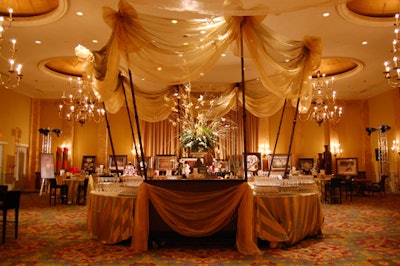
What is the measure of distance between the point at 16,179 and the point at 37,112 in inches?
135

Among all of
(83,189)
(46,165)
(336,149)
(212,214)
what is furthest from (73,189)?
(336,149)

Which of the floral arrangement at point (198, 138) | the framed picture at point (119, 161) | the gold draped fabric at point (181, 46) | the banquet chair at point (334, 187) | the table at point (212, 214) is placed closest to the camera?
the gold draped fabric at point (181, 46)

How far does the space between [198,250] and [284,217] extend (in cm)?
144

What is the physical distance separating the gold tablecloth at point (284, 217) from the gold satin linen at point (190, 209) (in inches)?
7.8

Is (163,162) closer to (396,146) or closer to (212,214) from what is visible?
(396,146)

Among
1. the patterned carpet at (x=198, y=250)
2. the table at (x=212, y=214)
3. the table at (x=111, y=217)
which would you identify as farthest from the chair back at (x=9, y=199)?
the table at (x=212, y=214)

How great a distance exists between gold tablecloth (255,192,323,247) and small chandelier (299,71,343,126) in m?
6.03

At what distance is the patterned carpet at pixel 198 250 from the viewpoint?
4477mm

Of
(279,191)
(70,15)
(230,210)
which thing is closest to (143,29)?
(230,210)

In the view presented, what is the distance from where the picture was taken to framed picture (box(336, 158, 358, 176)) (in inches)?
624

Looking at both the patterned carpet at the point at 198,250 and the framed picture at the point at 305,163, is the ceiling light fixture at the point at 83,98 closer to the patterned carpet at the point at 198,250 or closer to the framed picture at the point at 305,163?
the patterned carpet at the point at 198,250

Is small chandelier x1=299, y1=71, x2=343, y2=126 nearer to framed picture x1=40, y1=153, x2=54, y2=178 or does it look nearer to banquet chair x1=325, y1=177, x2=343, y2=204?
banquet chair x1=325, y1=177, x2=343, y2=204

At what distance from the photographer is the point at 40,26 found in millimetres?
8320

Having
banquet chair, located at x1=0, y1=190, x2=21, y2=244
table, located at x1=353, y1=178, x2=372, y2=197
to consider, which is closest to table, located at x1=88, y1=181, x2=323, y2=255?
banquet chair, located at x1=0, y1=190, x2=21, y2=244
